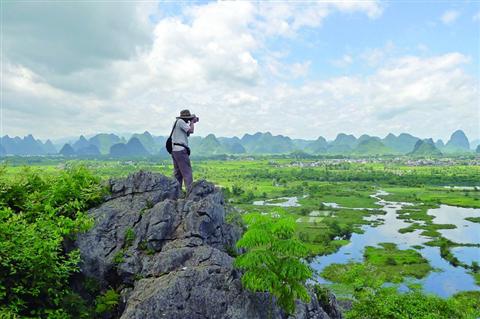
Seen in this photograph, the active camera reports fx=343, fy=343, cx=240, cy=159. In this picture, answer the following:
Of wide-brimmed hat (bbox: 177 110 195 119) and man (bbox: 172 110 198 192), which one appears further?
wide-brimmed hat (bbox: 177 110 195 119)

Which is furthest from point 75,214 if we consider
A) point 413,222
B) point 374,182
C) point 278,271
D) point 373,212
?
point 374,182

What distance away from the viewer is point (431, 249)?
5484 cm

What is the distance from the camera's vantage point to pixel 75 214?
38.9ft

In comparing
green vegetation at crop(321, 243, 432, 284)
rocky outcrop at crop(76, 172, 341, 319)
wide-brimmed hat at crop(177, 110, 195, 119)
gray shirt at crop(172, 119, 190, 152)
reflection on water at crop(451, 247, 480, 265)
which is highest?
wide-brimmed hat at crop(177, 110, 195, 119)

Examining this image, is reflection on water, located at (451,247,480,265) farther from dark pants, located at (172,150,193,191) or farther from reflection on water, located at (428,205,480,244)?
dark pants, located at (172,150,193,191)

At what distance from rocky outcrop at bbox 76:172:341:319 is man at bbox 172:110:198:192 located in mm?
1039

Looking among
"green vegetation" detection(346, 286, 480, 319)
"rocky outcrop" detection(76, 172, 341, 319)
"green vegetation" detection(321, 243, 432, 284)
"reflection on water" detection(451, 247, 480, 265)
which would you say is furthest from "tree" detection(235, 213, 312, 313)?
"reflection on water" detection(451, 247, 480, 265)

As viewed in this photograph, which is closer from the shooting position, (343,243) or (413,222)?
(343,243)

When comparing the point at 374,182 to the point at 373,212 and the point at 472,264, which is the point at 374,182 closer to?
the point at 373,212

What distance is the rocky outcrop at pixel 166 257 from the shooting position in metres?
9.43

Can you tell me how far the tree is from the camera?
861cm

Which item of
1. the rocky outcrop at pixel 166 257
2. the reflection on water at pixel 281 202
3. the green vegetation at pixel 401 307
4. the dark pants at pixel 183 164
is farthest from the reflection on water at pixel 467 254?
the dark pants at pixel 183 164

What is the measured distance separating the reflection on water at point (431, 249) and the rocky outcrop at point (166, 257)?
3360cm

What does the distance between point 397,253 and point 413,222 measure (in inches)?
1010
